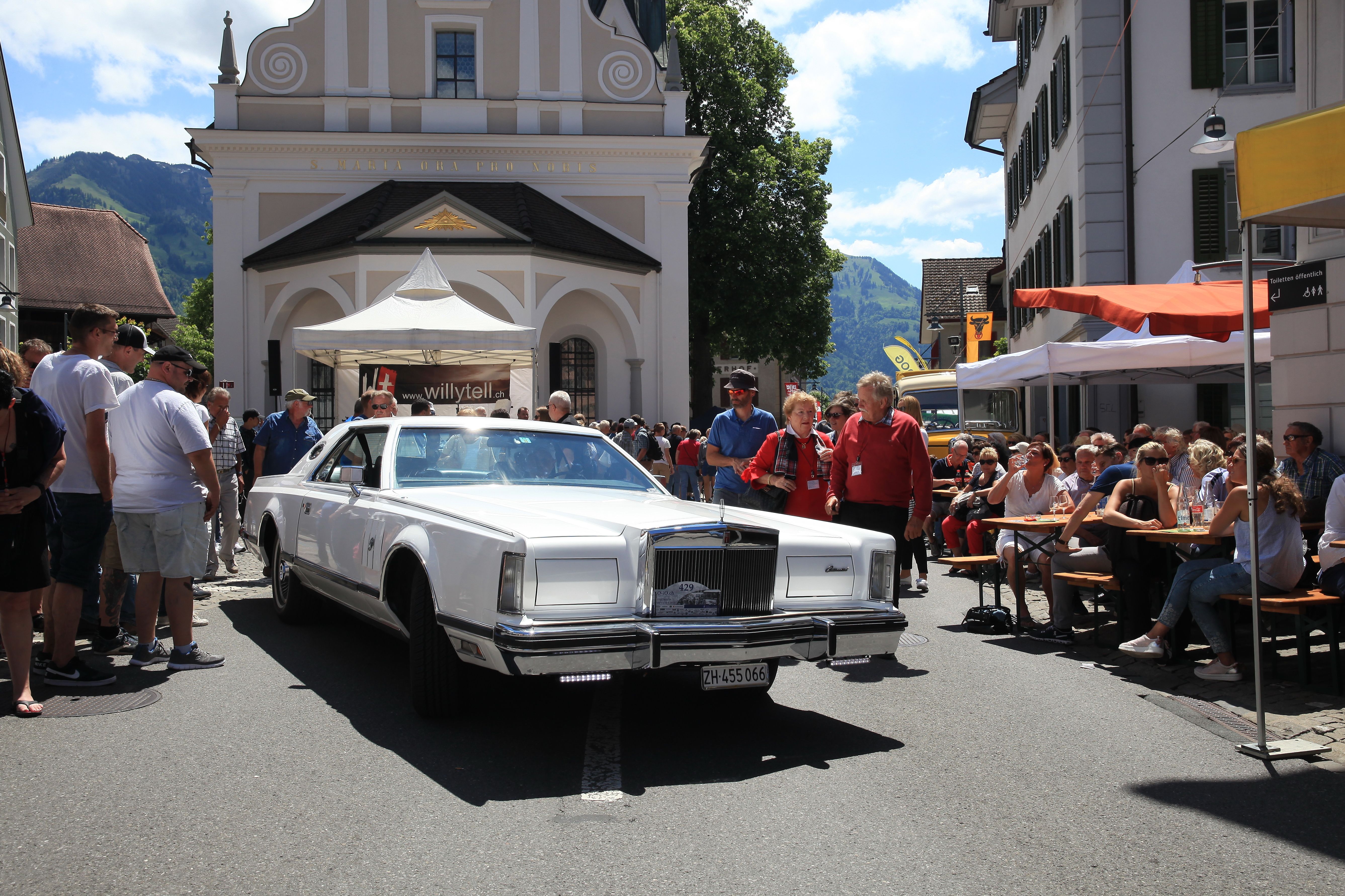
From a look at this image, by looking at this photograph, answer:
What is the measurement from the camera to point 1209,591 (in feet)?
23.2

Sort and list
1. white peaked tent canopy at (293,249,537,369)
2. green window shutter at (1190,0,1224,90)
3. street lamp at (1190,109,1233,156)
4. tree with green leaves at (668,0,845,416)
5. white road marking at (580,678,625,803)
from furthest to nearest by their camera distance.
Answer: tree with green leaves at (668,0,845,416), green window shutter at (1190,0,1224,90), white peaked tent canopy at (293,249,537,369), street lamp at (1190,109,1233,156), white road marking at (580,678,625,803)

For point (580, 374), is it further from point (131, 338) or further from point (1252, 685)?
point (1252, 685)

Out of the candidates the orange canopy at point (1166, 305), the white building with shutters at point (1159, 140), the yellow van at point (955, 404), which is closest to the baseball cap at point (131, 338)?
the orange canopy at point (1166, 305)

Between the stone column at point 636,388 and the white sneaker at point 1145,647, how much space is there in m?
20.6

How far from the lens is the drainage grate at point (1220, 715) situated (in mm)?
5828

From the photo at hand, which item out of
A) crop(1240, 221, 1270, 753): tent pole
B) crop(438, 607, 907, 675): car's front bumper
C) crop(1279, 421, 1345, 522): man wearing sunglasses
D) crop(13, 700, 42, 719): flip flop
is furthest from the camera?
crop(1279, 421, 1345, 522): man wearing sunglasses

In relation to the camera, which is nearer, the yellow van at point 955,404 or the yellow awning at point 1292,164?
the yellow awning at point 1292,164

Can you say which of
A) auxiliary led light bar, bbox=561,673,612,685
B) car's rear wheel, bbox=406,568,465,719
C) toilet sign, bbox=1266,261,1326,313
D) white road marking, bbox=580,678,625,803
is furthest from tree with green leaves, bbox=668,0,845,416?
auxiliary led light bar, bbox=561,673,612,685

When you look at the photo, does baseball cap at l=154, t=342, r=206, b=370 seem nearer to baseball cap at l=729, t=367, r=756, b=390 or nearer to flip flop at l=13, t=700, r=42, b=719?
flip flop at l=13, t=700, r=42, b=719

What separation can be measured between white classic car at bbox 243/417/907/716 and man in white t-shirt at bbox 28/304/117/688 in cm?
128

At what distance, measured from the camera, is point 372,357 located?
15.2m

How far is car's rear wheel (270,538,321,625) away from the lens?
27.0 feet

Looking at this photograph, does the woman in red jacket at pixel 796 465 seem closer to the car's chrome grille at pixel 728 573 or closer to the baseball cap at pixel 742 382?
the baseball cap at pixel 742 382

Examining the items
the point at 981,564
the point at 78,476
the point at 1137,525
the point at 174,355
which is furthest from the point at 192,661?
the point at 1137,525
